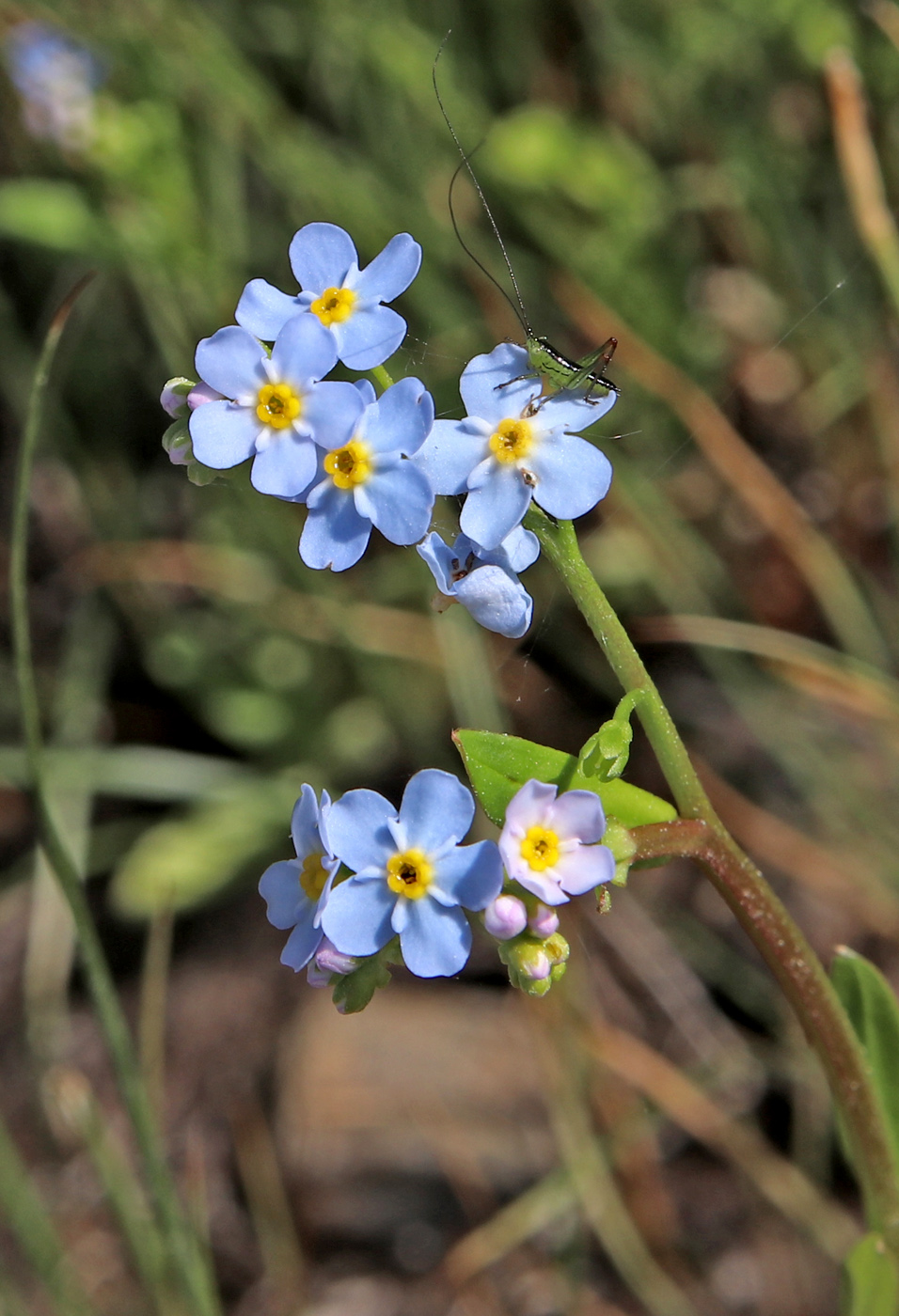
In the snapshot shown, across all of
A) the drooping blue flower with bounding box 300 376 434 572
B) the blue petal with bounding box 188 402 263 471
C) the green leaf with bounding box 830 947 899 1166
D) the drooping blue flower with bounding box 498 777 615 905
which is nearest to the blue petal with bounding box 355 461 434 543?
the drooping blue flower with bounding box 300 376 434 572

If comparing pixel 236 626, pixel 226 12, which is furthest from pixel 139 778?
pixel 226 12

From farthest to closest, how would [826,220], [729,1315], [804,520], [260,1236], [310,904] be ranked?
1. [826,220]
2. [804,520]
3. [260,1236]
4. [729,1315]
5. [310,904]

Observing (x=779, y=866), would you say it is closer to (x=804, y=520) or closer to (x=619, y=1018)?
(x=619, y=1018)

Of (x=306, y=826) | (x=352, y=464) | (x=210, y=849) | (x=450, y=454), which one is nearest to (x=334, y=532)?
(x=352, y=464)

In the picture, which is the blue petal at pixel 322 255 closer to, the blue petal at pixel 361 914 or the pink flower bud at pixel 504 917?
the blue petal at pixel 361 914

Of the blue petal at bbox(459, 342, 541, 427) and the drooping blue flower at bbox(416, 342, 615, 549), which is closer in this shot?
the drooping blue flower at bbox(416, 342, 615, 549)

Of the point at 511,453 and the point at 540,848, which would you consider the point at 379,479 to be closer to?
the point at 511,453

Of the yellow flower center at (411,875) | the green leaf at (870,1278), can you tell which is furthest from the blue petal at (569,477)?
the green leaf at (870,1278)

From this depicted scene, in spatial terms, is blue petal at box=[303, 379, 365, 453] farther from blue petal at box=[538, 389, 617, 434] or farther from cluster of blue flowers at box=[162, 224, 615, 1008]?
blue petal at box=[538, 389, 617, 434]
